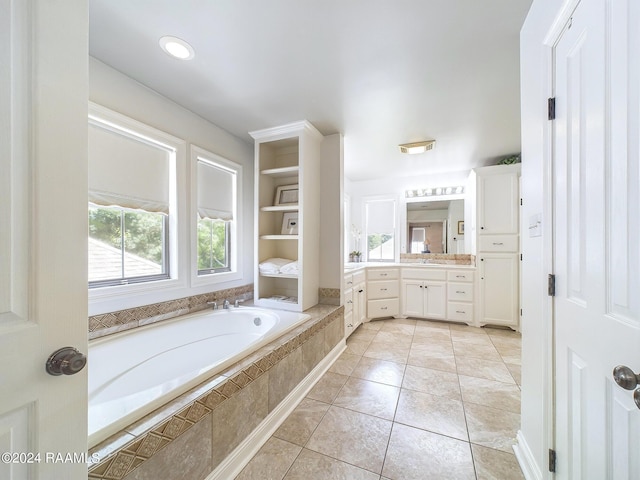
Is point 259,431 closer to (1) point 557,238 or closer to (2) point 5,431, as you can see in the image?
(2) point 5,431

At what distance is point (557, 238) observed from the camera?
996 mm

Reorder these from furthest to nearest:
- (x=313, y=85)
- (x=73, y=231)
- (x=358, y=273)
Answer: (x=358, y=273) < (x=313, y=85) < (x=73, y=231)

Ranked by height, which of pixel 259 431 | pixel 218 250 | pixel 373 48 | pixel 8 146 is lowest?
pixel 259 431

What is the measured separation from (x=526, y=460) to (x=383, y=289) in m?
2.46

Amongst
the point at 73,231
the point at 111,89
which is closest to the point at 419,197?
the point at 111,89

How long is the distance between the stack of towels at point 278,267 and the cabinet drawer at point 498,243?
2537 millimetres

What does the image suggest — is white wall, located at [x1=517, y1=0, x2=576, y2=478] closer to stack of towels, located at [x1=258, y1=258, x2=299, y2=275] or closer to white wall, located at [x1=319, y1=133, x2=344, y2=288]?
white wall, located at [x1=319, y1=133, x2=344, y2=288]

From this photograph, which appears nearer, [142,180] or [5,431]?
[5,431]

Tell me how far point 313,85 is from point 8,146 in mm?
1763

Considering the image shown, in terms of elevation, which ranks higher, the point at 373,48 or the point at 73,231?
the point at 373,48

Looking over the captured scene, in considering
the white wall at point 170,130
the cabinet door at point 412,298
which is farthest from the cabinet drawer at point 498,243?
the white wall at point 170,130

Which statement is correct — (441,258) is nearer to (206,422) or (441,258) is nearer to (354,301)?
(354,301)

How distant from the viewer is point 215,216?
97.7 inches

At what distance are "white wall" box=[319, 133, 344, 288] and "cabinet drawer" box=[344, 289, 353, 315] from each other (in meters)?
0.28
